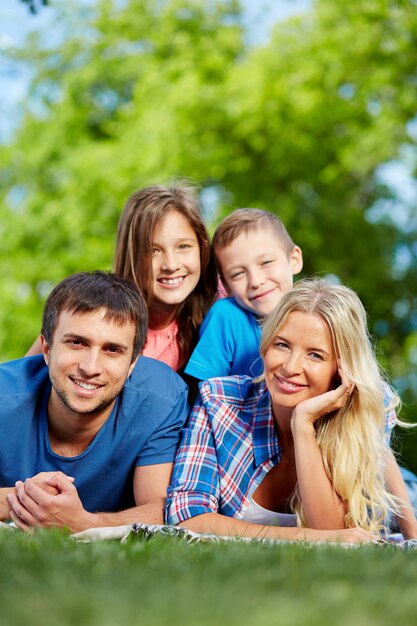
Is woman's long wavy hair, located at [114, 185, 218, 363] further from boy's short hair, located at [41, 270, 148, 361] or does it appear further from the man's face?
the man's face

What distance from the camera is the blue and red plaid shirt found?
166 inches

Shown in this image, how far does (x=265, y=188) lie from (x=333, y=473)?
15592 mm

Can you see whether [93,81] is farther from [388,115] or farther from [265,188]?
[388,115]

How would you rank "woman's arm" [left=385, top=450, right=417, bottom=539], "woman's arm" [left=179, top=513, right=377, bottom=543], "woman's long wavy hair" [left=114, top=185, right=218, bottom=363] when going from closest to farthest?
1. "woman's arm" [left=179, top=513, right=377, bottom=543]
2. "woman's arm" [left=385, top=450, right=417, bottom=539]
3. "woman's long wavy hair" [left=114, top=185, right=218, bottom=363]

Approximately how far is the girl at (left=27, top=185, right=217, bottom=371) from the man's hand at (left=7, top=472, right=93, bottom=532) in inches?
60.5

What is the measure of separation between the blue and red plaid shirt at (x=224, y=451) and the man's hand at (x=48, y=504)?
49cm

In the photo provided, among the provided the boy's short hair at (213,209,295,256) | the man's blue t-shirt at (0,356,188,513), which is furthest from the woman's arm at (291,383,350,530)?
the boy's short hair at (213,209,295,256)

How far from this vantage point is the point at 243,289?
5.25 metres

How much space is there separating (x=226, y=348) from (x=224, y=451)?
852mm

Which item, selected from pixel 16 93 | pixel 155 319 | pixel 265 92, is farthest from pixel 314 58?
pixel 155 319

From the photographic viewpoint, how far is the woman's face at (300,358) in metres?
4.16

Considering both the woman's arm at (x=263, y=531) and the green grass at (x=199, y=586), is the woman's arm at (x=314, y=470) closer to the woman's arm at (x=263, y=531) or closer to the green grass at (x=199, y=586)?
the woman's arm at (x=263, y=531)

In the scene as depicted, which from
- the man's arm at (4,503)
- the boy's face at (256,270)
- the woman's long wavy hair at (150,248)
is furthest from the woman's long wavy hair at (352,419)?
the man's arm at (4,503)

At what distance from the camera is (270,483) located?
4387 mm
